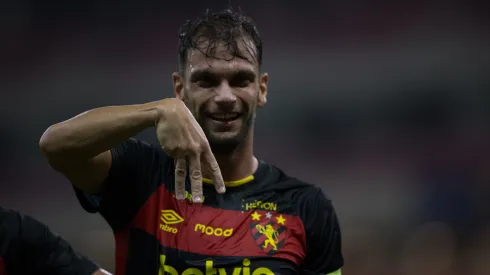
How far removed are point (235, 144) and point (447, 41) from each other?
5561mm

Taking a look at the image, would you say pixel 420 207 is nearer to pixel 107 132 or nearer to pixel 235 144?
pixel 235 144

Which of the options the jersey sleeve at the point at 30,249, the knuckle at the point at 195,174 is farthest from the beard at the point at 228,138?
the jersey sleeve at the point at 30,249

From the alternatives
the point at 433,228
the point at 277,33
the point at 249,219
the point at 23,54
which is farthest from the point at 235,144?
the point at 23,54

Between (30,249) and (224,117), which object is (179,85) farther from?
(30,249)

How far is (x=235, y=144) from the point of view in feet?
8.82

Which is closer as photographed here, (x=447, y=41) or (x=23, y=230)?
(x=23, y=230)

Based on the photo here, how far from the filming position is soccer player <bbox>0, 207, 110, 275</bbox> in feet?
7.27

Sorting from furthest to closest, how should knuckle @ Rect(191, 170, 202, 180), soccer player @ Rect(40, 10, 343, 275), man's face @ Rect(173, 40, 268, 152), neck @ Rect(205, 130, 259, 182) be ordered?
neck @ Rect(205, 130, 259, 182) < man's face @ Rect(173, 40, 268, 152) < soccer player @ Rect(40, 10, 343, 275) < knuckle @ Rect(191, 170, 202, 180)

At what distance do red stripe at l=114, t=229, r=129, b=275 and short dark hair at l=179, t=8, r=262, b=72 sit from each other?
0.67 metres

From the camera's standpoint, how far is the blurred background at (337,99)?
6875mm

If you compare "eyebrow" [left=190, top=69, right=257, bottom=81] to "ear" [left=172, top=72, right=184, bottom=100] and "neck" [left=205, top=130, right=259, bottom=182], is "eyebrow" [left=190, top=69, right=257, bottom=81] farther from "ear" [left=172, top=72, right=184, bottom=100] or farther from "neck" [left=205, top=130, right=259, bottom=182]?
"neck" [left=205, top=130, right=259, bottom=182]

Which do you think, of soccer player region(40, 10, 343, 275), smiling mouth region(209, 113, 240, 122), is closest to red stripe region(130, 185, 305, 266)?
soccer player region(40, 10, 343, 275)

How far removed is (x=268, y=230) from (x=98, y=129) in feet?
2.54

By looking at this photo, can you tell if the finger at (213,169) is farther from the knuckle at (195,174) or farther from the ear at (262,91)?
the ear at (262,91)
